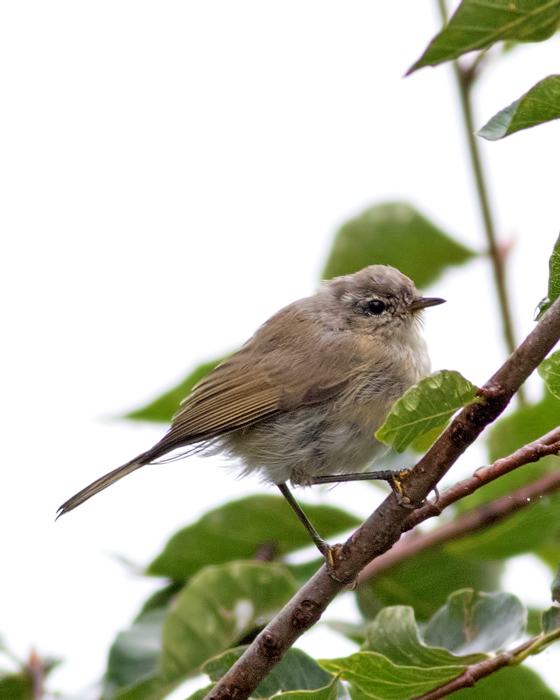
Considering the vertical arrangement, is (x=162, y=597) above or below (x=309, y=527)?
below

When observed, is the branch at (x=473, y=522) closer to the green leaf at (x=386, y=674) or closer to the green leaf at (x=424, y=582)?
the green leaf at (x=424, y=582)

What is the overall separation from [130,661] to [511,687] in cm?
107

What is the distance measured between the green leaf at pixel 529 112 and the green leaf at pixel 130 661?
5.58 feet

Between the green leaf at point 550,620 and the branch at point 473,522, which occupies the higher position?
the green leaf at point 550,620

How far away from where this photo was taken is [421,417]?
1.57 m

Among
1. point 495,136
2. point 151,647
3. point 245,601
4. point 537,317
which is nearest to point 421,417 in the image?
point 537,317

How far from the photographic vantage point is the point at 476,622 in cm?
207

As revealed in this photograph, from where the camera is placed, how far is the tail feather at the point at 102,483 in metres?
2.83

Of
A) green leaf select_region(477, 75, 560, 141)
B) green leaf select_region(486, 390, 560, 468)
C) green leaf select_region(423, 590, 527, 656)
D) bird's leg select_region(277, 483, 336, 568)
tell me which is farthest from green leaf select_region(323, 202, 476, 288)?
green leaf select_region(477, 75, 560, 141)

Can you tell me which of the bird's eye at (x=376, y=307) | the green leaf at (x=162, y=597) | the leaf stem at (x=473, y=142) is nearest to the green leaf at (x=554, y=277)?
the leaf stem at (x=473, y=142)

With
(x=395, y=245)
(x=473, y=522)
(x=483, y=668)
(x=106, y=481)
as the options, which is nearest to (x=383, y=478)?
(x=473, y=522)

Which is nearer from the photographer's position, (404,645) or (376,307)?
(404,645)

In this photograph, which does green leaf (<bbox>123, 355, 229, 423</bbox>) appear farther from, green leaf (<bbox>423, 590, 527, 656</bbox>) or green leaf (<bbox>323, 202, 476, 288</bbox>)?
green leaf (<bbox>423, 590, 527, 656</bbox>)

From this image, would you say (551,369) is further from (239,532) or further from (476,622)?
(239,532)
